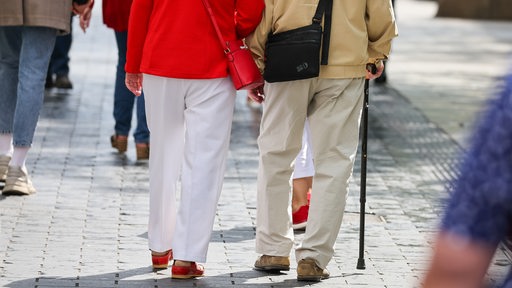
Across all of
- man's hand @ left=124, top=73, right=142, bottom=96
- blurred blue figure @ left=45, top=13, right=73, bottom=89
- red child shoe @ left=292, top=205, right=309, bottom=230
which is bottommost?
blurred blue figure @ left=45, top=13, right=73, bottom=89

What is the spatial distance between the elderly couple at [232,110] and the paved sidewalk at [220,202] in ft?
0.70

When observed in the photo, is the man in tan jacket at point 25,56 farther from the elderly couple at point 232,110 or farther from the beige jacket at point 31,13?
the elderly couple at point 232,110

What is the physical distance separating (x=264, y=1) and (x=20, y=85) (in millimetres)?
2671

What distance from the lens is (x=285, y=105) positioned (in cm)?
600

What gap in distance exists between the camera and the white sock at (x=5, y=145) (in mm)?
8484

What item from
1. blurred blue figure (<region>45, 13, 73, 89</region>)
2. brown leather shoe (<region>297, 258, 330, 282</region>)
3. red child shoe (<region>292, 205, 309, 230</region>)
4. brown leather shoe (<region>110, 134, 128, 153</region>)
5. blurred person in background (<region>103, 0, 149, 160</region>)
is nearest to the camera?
brown leather shoe (<region>297, 258, 330, 282</region>)

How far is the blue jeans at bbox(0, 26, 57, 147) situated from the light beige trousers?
2.37 metres

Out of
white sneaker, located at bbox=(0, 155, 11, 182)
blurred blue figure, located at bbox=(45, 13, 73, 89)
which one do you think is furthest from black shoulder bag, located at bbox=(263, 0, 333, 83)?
blurred blue figure, located at bbox=(45, 13, 73, 89)

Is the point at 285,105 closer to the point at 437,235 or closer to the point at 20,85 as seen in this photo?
the point at 20,85

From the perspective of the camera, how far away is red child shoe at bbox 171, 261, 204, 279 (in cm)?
591

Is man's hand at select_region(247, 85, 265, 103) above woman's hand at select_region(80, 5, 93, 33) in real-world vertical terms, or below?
Result: above

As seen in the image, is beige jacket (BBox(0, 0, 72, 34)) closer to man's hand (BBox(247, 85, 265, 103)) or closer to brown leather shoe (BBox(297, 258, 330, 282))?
man's hand (BBox(247, 85, 265, 103))

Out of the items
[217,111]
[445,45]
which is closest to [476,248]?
[217,111]

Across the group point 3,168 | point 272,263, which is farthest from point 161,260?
point 3,168
